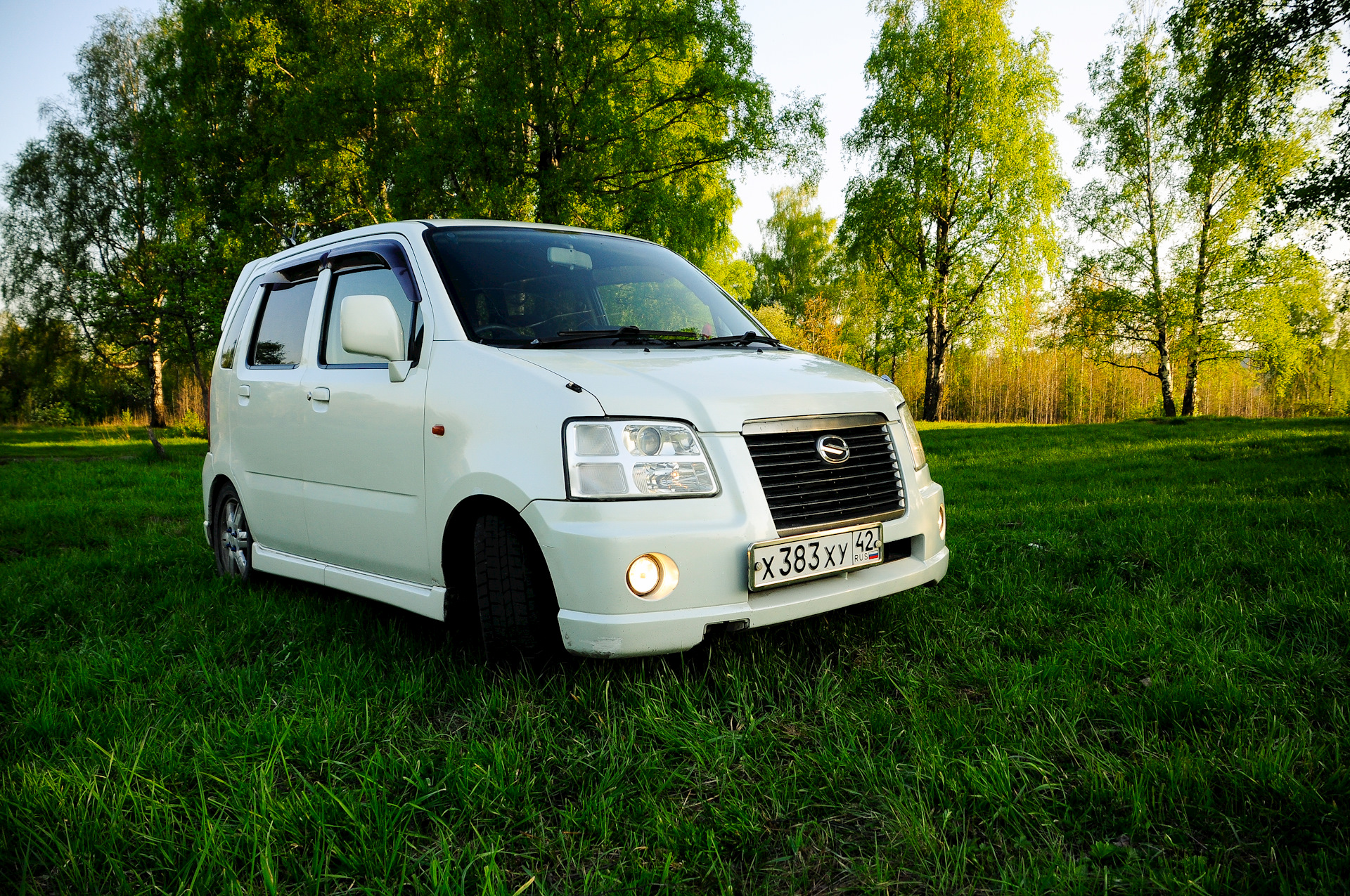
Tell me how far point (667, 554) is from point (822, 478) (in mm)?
739

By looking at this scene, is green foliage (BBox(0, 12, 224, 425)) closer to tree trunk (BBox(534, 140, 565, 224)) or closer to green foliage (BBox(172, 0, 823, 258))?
green foliage (BBox(172, 0, 823, 258))

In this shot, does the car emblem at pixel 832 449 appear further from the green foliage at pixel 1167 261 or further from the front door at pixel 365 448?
the green foliage at pixel 1167 261

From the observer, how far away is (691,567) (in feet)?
8.90

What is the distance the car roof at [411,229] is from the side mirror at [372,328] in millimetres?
470

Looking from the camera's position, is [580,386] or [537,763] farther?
[580,386]

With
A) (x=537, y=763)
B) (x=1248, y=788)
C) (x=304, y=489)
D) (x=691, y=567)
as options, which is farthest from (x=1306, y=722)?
(x=304, y=489)

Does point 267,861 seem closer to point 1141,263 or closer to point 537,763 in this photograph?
point 537,763

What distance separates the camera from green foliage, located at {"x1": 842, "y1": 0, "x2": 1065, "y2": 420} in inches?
1025

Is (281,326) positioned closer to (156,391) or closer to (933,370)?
(933,370)

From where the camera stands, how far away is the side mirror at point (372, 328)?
3348 millimetres

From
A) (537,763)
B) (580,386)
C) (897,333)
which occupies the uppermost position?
(897,333)

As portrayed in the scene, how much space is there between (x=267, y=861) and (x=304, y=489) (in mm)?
2384

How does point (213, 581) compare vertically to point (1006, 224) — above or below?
below

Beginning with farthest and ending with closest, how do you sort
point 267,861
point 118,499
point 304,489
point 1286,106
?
point 1286,106 < point 118,499 < point 304,489 < point 267,861
